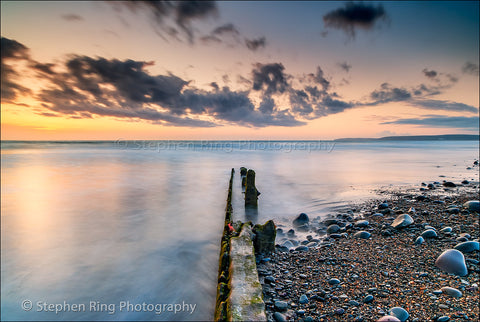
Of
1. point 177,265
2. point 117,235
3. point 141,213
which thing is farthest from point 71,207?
point 177,265

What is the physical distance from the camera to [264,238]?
16.6 feet

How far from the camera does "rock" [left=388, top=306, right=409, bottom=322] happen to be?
2.90m

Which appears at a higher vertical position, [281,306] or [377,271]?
[377,271]

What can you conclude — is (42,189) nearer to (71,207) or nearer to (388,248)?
(71,207)

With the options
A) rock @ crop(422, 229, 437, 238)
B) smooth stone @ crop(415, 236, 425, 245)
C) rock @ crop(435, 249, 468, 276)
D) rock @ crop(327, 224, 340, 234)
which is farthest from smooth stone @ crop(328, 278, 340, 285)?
rock @ crop(422, 229, 437, 238)

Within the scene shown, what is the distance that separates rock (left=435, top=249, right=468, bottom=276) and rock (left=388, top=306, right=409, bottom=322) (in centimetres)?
178

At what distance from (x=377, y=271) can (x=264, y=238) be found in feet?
7.50

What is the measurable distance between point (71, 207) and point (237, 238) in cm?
1063

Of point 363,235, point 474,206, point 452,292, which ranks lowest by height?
point 363,235

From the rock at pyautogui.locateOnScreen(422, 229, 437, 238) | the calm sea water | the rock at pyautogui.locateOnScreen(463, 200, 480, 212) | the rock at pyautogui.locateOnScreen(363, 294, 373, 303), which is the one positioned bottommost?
the calm sea water

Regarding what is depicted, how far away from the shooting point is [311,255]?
16.1 ft

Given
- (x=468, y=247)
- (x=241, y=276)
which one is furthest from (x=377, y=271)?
(x=241, y=276)

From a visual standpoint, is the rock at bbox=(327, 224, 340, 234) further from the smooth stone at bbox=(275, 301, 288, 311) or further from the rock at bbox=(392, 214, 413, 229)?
the smooth stone at bbox=(275, 301, 288, 311)

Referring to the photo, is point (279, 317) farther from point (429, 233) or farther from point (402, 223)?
point (402, 223)
